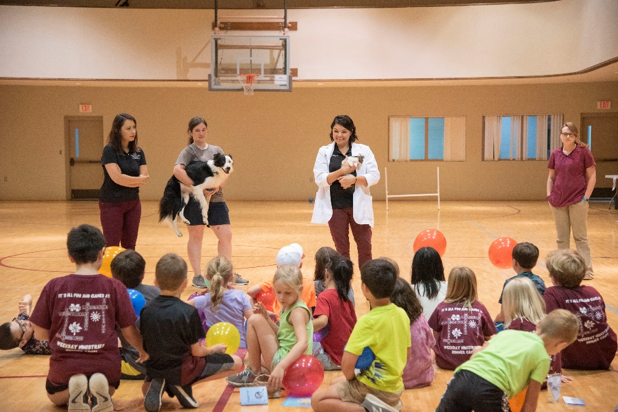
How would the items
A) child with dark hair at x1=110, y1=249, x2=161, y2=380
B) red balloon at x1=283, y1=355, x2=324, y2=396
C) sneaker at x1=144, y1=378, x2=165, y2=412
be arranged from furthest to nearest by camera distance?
child with dark hair at x1=110, y1=249, x2=161, y2=380
red balloon at x1=283, y1=355, x2=324, y2=396
sneaker at x1=144, y1=378, x2=165, y2=412

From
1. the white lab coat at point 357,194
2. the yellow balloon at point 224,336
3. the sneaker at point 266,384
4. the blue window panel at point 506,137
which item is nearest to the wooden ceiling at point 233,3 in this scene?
the blue window panel at point 506,137

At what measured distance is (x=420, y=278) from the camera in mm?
4418

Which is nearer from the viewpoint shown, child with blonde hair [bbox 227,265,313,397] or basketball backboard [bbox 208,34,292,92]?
child with blonde hair [bbox 227,265,313,397]

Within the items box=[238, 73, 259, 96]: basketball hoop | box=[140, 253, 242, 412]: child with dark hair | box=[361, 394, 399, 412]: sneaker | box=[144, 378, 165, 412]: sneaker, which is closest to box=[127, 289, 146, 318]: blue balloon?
box=[140, 253, 242, 412]: child with dark hair

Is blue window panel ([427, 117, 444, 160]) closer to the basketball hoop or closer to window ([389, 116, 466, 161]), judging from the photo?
window ([389, 116, 466, 161])

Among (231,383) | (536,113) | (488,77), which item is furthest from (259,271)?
(536,113)

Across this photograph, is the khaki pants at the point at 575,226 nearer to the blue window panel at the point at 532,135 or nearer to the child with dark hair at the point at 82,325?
the child with dark hair at the point at 82,325

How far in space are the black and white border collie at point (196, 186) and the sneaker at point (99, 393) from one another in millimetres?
3024

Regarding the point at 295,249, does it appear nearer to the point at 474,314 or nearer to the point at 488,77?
the point at 474,314

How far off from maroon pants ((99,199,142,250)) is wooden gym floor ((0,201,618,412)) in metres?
1.00

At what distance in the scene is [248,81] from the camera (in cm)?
1414

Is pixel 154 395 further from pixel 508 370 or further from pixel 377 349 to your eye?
pixel 508 370

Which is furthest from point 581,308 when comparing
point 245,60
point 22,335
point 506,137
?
point 506,137

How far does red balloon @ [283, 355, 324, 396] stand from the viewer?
355 cm
